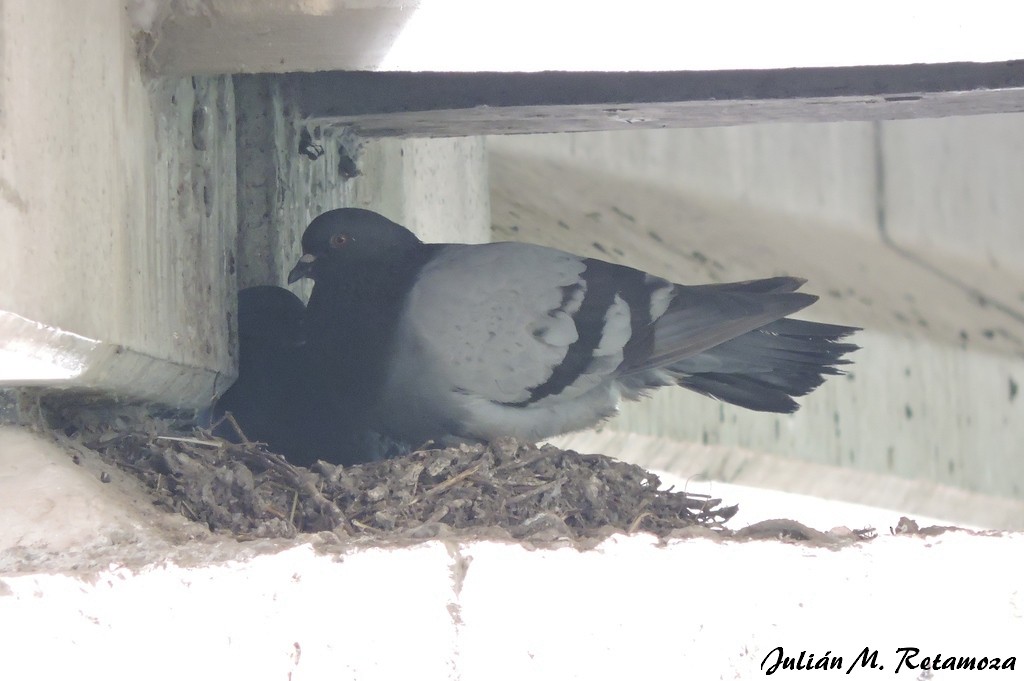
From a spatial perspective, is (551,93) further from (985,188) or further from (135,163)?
(985,188)

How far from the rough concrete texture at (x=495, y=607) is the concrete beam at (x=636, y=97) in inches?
60.8

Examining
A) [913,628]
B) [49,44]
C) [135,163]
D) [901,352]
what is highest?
[49,44]

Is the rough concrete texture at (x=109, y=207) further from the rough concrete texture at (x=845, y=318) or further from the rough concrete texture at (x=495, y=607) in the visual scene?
the rough concrete texture at (x=845, y=318)

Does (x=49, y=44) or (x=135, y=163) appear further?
(x=135, y=163)

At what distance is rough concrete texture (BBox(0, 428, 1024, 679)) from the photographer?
2143 millimetres

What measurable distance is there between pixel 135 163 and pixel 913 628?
1.86m

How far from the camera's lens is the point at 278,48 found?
2.90 m

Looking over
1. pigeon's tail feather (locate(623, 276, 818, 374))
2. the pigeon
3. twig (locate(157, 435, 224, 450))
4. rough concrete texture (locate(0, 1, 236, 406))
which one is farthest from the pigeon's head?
twig (locate(157, 435, 224, 450))

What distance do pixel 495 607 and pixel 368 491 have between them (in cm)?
81

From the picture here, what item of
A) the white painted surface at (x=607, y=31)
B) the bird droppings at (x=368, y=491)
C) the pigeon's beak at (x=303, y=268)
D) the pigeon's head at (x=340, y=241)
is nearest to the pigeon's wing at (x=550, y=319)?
the pigeon's head at (x=340, y=241)

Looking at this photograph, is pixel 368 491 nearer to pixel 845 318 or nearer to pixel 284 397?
pixel 284 397

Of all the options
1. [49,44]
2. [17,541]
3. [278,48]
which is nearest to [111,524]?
[17,541]

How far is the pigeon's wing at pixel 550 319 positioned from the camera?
3812 millimetres

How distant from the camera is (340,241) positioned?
410 cm
